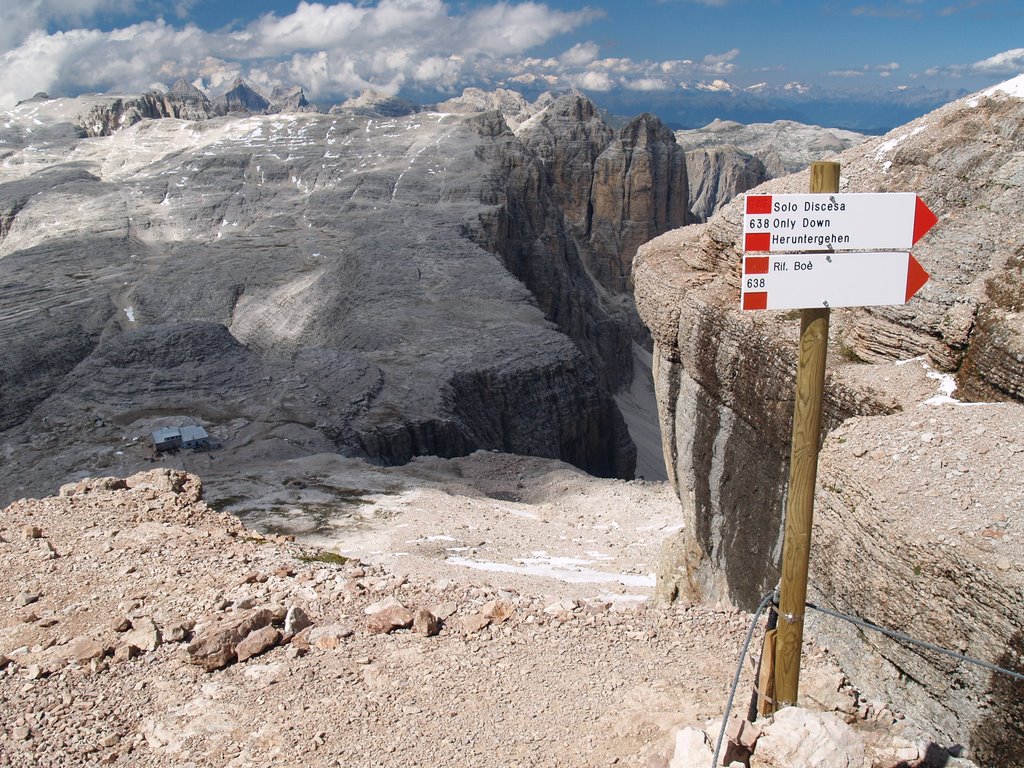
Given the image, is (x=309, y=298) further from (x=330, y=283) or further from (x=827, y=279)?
(x=827, y=279)

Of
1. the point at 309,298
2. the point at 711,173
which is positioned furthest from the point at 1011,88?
the point at 711,173

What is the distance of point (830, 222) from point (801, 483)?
1.92 meters

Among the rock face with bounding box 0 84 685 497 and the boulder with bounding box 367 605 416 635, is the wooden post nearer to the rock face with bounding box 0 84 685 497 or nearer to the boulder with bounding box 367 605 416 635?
the boulder with bounding box 367 605 416 635

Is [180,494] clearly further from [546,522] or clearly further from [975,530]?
[975,530]

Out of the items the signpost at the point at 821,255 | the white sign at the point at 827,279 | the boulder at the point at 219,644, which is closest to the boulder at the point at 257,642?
the boulder at the point at 219,644

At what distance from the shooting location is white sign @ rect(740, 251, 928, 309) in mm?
5316

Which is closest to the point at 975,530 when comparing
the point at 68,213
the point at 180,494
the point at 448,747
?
the point at 448,747

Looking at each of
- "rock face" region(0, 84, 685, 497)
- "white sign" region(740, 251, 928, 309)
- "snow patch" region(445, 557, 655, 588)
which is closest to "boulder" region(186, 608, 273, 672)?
"white sign" region(740, 251, 928, 309)

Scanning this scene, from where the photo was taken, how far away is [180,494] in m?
16.5

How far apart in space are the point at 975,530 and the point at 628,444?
153 feet

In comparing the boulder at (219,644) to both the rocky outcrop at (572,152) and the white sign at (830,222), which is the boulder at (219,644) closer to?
the white sign at (830,222)

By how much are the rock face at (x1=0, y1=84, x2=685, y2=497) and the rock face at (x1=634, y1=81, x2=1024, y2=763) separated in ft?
65.5

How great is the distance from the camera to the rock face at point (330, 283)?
114ft

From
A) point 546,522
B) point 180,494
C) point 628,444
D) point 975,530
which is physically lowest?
point 628,444
